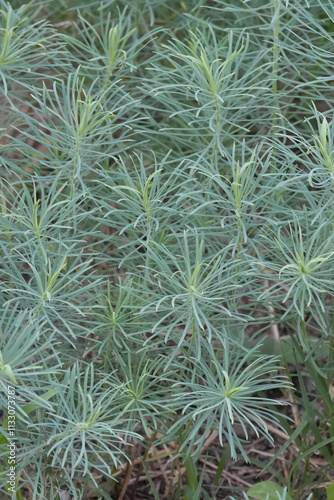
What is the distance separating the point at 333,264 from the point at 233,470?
0.72 meters

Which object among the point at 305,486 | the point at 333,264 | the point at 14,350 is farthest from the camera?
the point at 305,486

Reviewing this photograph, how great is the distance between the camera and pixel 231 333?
46.2 inches

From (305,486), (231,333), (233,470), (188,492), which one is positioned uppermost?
(231,333)

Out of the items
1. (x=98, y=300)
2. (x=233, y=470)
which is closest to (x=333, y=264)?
(x=98, y=300)

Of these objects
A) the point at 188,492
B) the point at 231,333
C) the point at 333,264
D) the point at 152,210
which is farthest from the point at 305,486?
the point at 152,210

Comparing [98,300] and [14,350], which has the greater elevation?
[14,350]

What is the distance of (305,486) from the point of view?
1291 mm

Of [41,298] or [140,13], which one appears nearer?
[41,298]

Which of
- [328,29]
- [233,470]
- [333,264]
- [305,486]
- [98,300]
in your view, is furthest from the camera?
[328,29]

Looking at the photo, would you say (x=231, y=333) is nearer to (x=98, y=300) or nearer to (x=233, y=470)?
(x=98, y=300)

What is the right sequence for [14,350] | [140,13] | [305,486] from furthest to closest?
[140,13] < [305,486] < [14,350]

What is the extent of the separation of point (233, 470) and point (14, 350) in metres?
0.83

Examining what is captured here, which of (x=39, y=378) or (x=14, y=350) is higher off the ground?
(x=14, y=350)

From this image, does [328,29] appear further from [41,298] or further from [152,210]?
[41,298]
